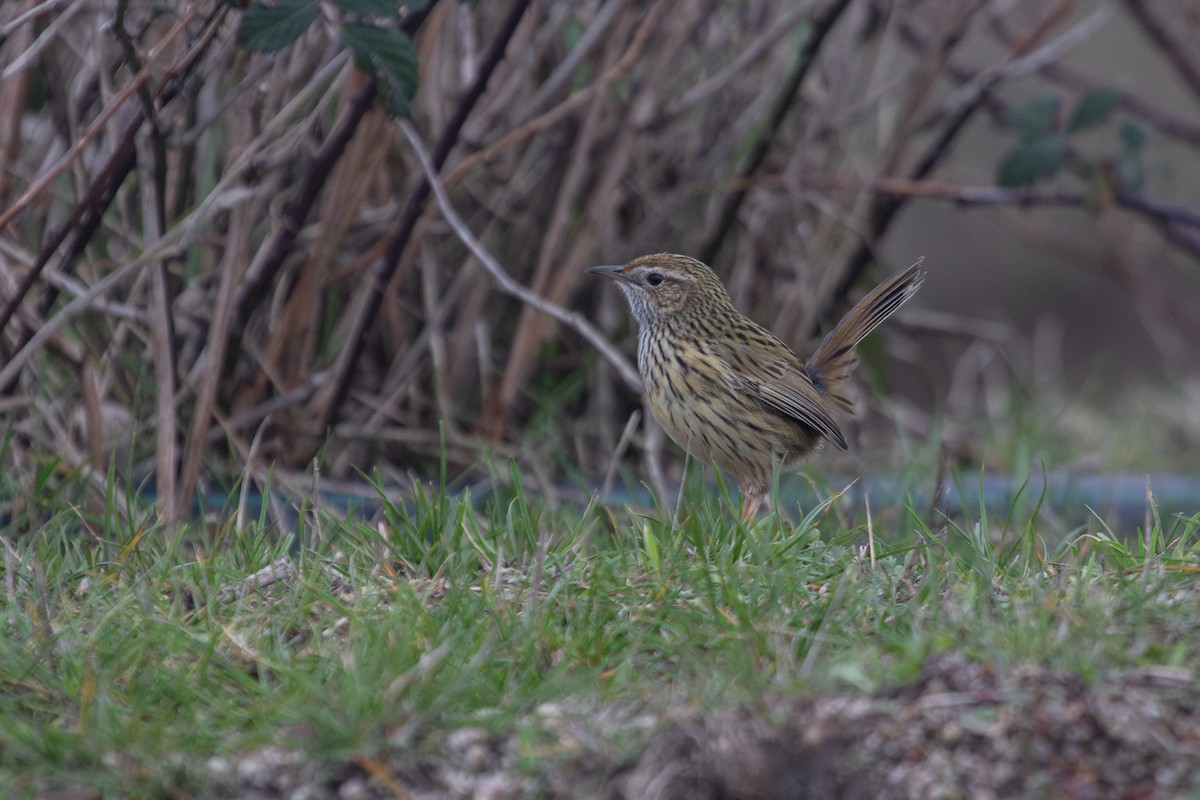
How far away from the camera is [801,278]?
6.56 metres

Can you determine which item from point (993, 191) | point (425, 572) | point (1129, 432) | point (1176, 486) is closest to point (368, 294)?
point (425, 572)

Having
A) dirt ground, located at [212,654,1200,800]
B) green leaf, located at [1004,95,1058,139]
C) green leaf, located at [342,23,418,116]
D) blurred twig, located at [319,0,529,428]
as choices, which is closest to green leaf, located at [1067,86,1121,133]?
green leaf, located at [1004,95,1058,139]

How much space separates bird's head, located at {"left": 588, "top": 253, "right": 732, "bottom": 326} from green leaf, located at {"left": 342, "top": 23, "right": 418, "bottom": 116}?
1.34 m

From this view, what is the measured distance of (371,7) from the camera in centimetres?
386

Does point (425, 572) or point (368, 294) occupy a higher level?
point (368, 294)

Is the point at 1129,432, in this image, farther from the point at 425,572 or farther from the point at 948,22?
the point at 425,572

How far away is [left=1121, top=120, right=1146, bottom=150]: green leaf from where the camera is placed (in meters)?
6.21

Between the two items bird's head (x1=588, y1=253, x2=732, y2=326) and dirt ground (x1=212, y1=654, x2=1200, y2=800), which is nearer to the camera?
dirt ground (x1=212, y1=654, x2=1200, y2=800)

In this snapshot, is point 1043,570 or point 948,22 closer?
point 1043,570

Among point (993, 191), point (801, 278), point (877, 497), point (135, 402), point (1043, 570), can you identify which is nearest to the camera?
point (1043, 570)

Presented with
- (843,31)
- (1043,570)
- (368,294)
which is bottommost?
(1043,570)

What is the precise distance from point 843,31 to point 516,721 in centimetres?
483

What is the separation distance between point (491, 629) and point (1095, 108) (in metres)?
4.21

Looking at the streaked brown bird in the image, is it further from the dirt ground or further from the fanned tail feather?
the dirt ground
